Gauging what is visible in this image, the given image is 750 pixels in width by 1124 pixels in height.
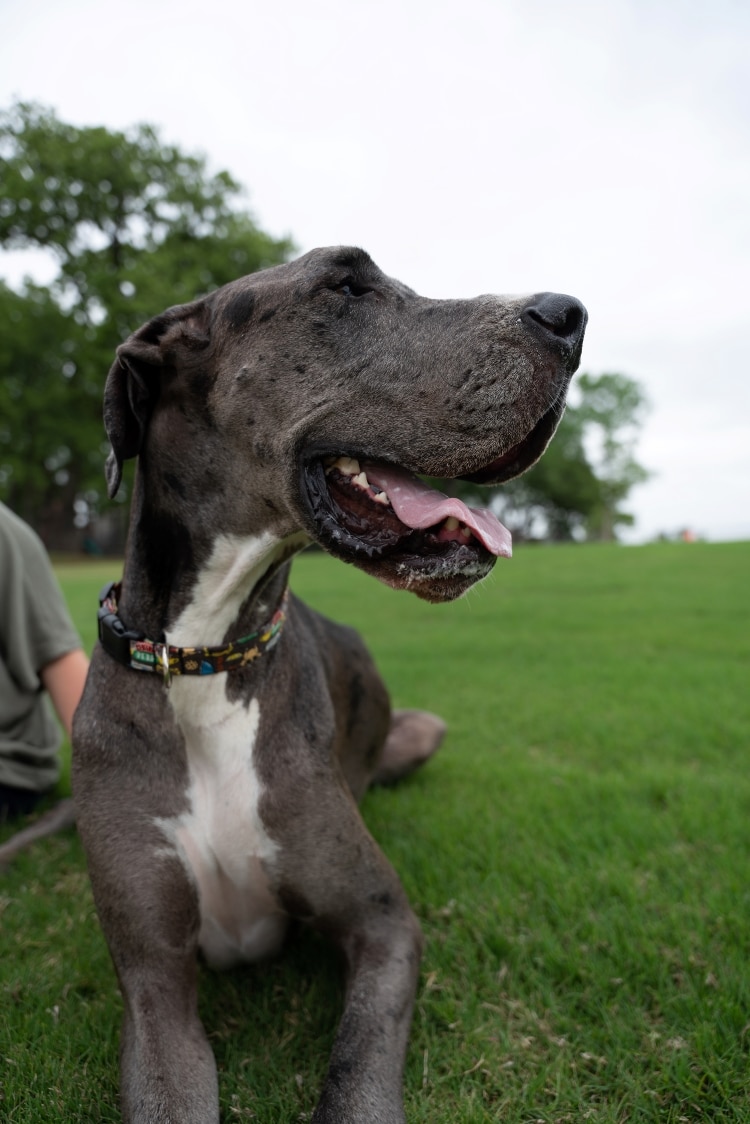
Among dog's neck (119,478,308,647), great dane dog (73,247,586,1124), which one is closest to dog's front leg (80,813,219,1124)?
great dane dog (73,247,586,1124)

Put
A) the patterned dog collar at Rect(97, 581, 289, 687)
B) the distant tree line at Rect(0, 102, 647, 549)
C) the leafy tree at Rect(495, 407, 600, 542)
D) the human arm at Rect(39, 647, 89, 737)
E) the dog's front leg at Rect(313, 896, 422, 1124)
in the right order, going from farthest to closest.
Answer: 1. the leafy tree at Rect(495, 407, 600, 542)
2. the distant tree line at Rect(0, 102, 647, 549)
3. the human arm at Rect(39, 647, 89, 737)
4. the patterned dog collar at Rect(97, 581, 289, 687)
5. the dog's front leg at Rect(313, 896, 422, 1124)

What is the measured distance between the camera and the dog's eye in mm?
2531

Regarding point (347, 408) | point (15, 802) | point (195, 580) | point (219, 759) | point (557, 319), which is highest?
point (557, 319)

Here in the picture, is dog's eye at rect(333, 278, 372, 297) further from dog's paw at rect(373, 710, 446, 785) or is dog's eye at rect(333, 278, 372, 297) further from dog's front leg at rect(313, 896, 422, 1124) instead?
dog's paw at rect(373, 710, 446, 785)

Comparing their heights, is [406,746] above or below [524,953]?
above

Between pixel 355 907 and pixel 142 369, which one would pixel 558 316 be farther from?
pixel 355 907

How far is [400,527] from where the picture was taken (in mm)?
2324

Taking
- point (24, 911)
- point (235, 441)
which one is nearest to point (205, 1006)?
point (24, 911)

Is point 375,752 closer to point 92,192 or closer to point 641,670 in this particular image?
point 641,670

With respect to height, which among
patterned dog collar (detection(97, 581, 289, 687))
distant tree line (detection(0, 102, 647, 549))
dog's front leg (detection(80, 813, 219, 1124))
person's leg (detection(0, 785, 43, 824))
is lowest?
person's leg (detection(0, 785, 43, 824))

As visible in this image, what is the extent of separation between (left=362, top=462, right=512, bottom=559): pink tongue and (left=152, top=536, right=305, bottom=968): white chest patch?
41 cm

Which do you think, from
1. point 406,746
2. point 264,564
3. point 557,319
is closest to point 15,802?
point 406,746

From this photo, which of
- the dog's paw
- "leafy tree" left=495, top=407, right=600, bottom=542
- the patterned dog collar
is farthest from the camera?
"leafy tree" left=495, top=407, right=600, bottom=542

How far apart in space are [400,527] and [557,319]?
700 millimetres
